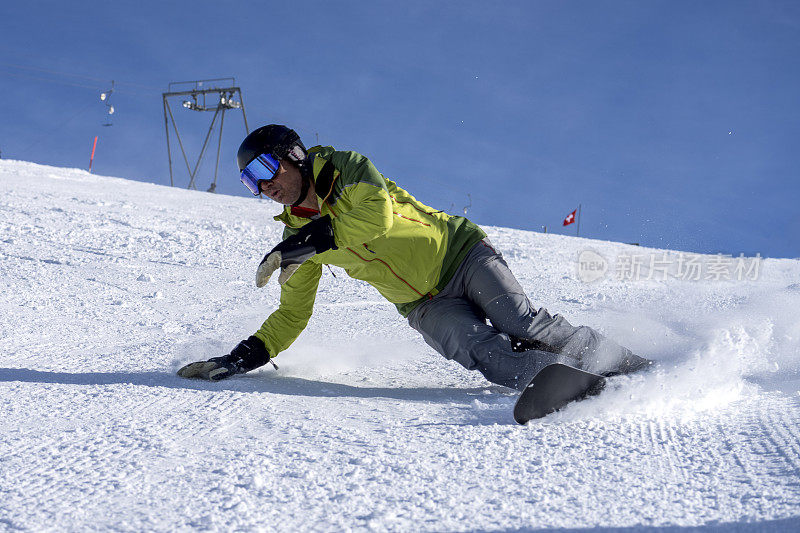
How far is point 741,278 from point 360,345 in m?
5.33

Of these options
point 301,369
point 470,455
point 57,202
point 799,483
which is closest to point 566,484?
point 470,455

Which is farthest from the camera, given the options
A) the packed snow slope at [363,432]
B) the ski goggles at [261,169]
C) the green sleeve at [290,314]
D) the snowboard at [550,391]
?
the green sleeve at [290,314]

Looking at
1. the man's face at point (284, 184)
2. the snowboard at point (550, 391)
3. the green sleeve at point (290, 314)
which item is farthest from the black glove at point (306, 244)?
the snowboard at point (550, 391)

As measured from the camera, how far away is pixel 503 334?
→ 2424mm

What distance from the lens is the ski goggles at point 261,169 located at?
8.29ft

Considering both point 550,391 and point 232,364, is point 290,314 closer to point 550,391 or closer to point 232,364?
A: point 232,364

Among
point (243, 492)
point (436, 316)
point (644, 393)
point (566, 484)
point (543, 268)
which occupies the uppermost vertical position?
point (543, 268)

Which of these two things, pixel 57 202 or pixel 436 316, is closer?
pixel 436 316

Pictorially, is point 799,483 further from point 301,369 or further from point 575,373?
point 301,369

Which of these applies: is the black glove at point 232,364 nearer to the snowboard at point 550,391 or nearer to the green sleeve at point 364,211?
the green sleeve at point 364,211

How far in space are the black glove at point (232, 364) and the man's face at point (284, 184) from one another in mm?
675

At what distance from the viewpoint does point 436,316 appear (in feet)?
8.53

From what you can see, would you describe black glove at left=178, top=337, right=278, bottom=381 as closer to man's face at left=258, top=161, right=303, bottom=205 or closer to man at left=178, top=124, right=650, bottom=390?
man at left=178, top=124, right=650, bottom=390

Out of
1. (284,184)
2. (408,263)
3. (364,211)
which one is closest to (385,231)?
(364,211)
